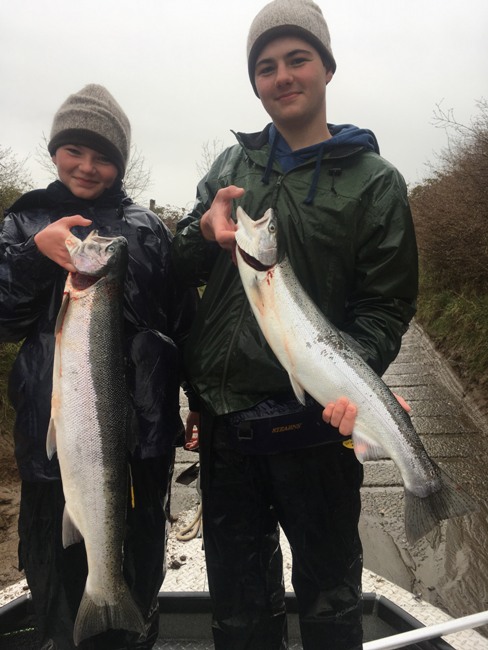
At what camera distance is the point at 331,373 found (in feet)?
7.25

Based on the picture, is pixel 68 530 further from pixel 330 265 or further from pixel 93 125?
pixel 93 125

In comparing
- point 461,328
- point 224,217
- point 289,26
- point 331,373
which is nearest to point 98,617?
point 331,373

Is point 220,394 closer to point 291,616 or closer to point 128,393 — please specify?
point 128,393

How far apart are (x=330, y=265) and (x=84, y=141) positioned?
1385mm

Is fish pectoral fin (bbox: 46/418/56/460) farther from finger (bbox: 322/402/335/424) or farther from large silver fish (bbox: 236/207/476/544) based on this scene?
finger (bbox: 322/402/335/424)

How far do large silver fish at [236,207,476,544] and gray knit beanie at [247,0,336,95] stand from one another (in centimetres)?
92

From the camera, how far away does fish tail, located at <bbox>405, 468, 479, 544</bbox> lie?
2.14m

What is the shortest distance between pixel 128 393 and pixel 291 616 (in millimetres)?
1867

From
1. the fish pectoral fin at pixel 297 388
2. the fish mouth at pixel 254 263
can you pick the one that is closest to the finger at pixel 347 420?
the fish pectoral fin at pixel 297 388

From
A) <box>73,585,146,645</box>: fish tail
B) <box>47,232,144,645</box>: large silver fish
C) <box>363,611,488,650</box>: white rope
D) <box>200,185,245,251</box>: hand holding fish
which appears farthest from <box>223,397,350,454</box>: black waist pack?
<box>363,611,488,650</box>: white rope

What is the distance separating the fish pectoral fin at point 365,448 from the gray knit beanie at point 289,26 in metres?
1.83

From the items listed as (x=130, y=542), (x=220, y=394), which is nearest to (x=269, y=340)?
(x=220, y=394)

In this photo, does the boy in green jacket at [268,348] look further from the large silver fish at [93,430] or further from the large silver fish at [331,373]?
the large silver fish at [93,430]

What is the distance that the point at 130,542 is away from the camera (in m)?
2.60
